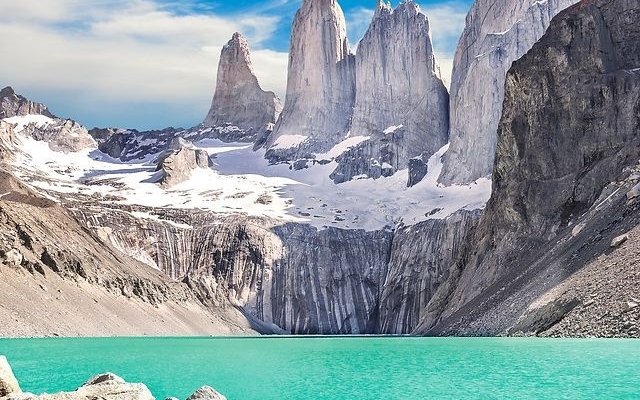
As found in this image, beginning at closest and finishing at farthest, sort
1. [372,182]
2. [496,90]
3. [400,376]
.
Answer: [400,376]
[496,90]
[372,182]

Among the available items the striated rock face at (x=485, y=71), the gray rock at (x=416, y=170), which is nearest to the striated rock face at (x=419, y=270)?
the striated rock face at (x=485, y=71)

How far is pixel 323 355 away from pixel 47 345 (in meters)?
19.5

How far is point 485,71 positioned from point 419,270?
128 ft

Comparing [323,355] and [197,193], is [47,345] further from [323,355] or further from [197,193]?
[197,193]

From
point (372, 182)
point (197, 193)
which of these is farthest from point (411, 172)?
point (197, 193)

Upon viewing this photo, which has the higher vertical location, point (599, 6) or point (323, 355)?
point (599, 6)

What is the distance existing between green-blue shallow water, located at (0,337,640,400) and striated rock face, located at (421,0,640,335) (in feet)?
84.1

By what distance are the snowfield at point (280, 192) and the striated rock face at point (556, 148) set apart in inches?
1764

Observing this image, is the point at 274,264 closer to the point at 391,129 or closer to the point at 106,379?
the point at 391,129

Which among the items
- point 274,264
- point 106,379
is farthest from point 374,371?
point 274,264

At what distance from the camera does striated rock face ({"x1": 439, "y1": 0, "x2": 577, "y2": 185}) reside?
151 meters

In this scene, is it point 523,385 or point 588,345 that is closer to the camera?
point 523,385

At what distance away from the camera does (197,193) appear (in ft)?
553

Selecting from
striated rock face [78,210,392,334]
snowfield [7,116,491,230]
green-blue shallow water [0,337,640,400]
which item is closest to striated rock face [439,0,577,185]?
snowfield [7,116,491,230]
